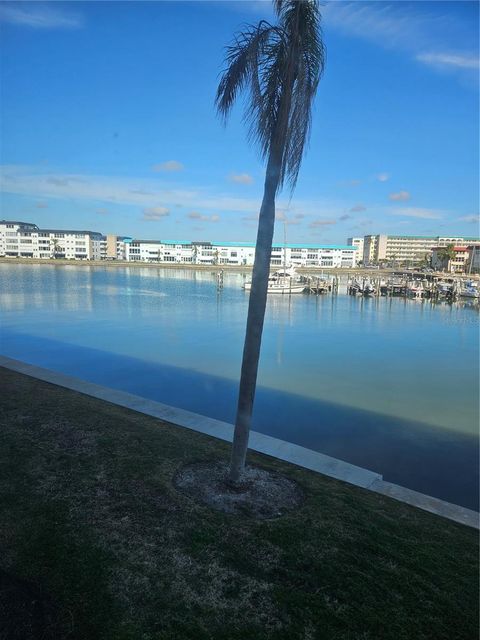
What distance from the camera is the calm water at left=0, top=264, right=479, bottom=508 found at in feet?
30.7

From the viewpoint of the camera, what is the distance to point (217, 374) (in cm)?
1485

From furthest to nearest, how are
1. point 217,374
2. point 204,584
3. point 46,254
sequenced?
1. point 46,254
2. point 217,374
3. point 204,584

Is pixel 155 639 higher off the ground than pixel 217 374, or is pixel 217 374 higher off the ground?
pixel 155 639

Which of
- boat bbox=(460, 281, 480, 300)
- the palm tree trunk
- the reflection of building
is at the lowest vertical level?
boat bbox=(460, 281, 480, 300)

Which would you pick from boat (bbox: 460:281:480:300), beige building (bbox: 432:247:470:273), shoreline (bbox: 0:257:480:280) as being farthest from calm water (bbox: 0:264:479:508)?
beige building (bbox: 432:247:470:273)

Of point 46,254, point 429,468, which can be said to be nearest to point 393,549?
point 429,468

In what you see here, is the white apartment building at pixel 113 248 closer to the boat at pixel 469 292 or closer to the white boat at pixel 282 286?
Result: the white boat at pixel 282 286

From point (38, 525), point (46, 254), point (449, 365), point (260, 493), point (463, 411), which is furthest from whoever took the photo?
point (46, 254)

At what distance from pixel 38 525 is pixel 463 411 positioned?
39.7ft

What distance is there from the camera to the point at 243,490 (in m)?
5.41

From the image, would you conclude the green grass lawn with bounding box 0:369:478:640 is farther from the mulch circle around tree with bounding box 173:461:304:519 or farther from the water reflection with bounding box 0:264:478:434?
the water reflection with bounding box 0:264:478:434

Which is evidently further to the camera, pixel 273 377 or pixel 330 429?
pixel 273 377

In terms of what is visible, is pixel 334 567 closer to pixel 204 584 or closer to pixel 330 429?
pixel 204 584

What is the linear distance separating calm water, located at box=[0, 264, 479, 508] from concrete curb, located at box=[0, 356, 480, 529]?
6.65 feet
